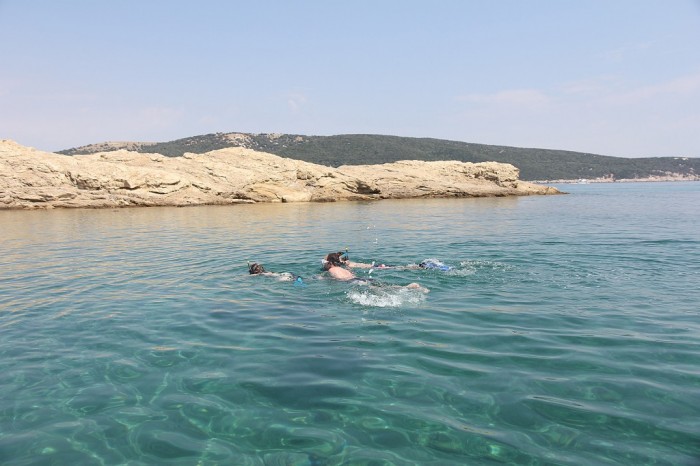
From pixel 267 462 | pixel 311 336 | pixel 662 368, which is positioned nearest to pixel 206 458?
pixel 267 462

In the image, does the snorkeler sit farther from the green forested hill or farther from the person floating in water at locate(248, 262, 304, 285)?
the green forested hill

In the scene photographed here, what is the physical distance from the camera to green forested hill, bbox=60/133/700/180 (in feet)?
380

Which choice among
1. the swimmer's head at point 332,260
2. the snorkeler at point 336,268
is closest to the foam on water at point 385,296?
the snorkeler at point 336,268

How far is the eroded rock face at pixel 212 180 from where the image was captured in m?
37.0

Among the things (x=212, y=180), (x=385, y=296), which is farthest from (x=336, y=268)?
(x=212, y=180)

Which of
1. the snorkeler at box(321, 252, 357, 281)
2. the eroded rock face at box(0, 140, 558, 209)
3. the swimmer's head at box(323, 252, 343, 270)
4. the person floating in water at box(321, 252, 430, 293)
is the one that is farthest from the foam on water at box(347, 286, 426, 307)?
the eroded rock face at box(0, 140, 558, 209)

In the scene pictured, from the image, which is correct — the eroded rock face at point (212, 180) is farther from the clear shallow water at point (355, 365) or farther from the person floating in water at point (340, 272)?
the person floating in water at point (340, 272)

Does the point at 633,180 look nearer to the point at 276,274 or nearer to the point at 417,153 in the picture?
the point at 417,153

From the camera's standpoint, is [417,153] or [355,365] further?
[417,153]

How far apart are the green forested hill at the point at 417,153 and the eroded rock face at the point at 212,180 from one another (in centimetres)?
5469

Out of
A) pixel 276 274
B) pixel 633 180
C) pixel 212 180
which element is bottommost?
pixel 276 274

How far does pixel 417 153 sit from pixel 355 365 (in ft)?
384

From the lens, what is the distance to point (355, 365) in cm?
585

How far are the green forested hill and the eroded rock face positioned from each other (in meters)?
54.7
